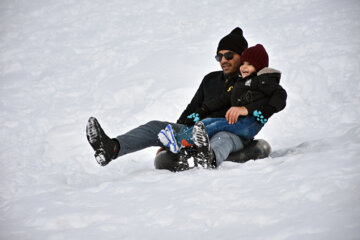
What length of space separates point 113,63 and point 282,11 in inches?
175

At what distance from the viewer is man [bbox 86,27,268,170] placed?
9.95ft

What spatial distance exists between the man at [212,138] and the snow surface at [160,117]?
24cm

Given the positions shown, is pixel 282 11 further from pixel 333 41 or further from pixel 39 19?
pixel 39 19

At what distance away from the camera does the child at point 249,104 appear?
3355 mm

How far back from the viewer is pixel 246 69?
145 inches

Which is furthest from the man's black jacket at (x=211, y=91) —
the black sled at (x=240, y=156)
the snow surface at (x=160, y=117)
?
the snow surface at (x=160, y=117)

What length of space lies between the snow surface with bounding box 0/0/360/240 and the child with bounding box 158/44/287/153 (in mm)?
400

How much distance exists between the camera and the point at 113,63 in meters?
7.60

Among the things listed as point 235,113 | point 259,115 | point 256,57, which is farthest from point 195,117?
point 256,57

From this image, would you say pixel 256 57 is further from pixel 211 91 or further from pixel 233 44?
pixel 211 91

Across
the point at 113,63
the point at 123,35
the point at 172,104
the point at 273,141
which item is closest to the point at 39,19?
the point at 123,35

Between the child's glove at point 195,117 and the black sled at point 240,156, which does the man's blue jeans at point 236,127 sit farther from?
the child's glove at point 195,117

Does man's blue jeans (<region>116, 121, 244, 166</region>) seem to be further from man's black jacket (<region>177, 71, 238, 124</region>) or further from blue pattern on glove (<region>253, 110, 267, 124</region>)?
man's black jacket (<region>177, 71, 238, 124</region>)

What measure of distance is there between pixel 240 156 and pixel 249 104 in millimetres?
516
